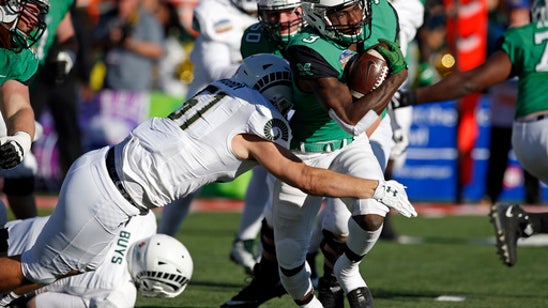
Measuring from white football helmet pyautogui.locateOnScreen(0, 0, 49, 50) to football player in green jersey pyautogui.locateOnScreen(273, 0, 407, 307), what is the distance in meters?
1.27

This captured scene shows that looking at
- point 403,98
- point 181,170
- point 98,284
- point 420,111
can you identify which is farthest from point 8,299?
point 420,111

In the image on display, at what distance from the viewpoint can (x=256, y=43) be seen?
5.89 metres

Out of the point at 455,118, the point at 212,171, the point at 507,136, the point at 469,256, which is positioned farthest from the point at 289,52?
the point at 455,118

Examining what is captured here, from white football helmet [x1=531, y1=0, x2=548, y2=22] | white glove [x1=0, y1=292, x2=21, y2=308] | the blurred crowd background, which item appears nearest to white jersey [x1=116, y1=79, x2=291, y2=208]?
white glove [x1=0, y1=292, x2=21, y2=308]

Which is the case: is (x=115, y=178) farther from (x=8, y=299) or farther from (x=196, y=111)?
(x=8, y=299)

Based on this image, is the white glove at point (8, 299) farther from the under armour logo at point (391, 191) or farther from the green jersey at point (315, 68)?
the under armour logo at point (391, 191)

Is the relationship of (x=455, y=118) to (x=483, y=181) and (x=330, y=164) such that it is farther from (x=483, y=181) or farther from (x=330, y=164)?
(x=330, y=164)

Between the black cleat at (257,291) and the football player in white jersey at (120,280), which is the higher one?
the football player in white jersey at (120,280)

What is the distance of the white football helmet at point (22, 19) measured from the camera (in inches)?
202

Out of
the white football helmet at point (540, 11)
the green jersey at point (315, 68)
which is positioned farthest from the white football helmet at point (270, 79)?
the white football helmet at point (540, 11)

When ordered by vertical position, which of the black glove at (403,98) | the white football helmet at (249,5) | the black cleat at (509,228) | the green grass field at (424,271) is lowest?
the green grass field at (424,271)

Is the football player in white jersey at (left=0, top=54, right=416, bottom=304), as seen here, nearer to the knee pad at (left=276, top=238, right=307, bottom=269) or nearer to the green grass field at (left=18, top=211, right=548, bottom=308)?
the knee pad at (left=276, top=238, right=307, bottom=269)

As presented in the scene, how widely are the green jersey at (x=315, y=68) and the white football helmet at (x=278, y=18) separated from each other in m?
0.43

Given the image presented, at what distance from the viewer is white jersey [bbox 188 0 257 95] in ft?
23.6
